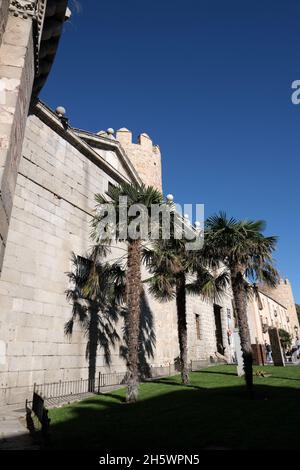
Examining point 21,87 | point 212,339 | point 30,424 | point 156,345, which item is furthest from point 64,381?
point 212,339

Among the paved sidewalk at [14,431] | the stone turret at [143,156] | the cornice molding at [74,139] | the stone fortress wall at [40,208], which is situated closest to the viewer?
the stone fortress wall at [40,208]

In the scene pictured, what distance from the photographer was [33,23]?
19.6ft

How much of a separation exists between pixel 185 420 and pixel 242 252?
6058mm

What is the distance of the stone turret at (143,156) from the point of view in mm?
27766

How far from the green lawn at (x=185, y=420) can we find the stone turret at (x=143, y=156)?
729 inches

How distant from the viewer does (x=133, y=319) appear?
11.6 metres

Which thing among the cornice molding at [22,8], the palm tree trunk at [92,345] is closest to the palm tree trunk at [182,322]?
the palm tree trunk at [92,345]

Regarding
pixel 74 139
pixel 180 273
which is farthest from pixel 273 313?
pixel 74 139

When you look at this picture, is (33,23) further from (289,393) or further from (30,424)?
(289,393)

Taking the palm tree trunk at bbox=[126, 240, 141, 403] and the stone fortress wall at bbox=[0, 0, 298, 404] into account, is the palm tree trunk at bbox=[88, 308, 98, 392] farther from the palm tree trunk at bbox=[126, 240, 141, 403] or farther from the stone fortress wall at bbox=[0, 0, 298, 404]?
the palm tree trunk at bbox=[126, 240, 141, 403]

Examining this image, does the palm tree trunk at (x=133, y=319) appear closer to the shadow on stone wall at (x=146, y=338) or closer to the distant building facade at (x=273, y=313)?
the shadow on stone wall at (x=146, y=338)

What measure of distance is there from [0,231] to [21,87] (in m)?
2.30

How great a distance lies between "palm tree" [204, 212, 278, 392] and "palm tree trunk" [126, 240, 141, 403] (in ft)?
9.22

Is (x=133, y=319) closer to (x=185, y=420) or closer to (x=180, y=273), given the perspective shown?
(x=180, y=273)
